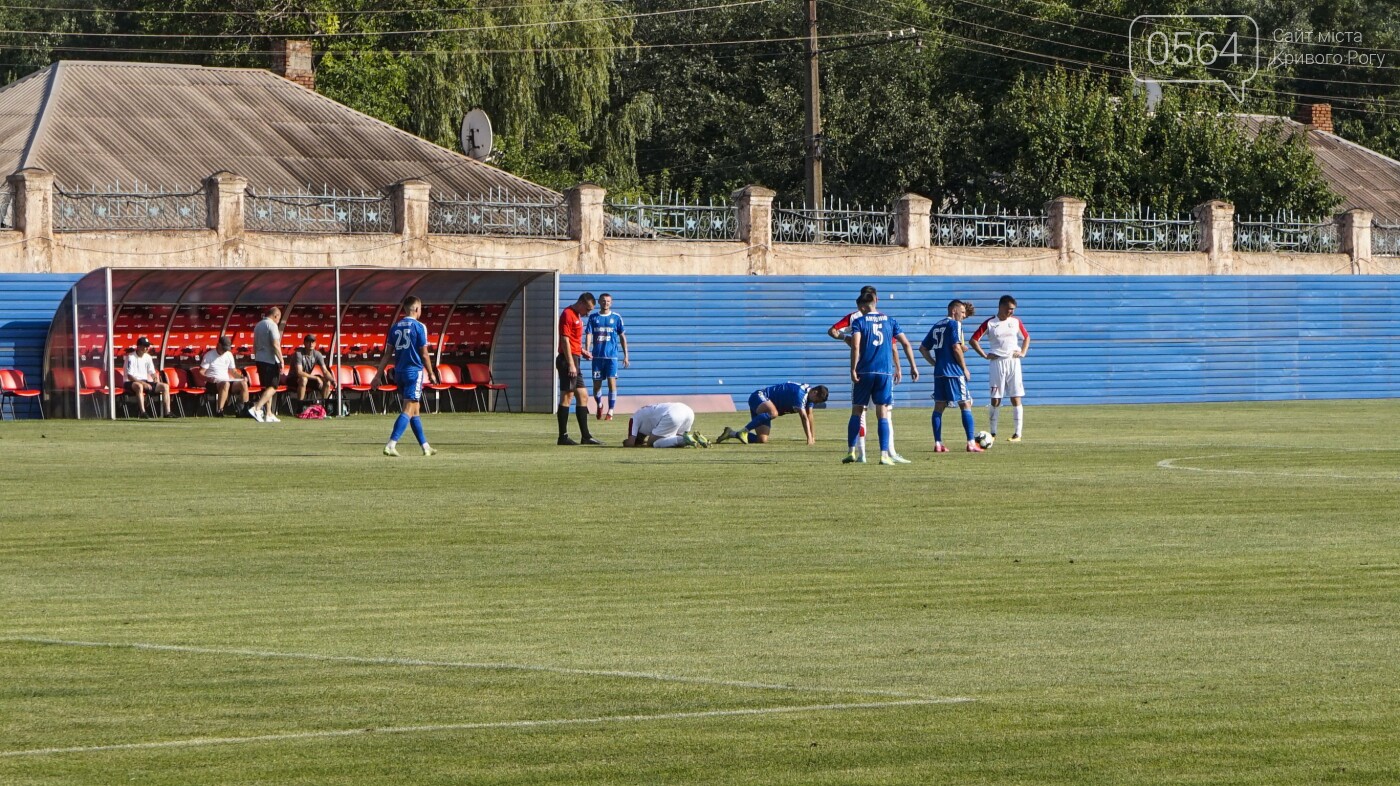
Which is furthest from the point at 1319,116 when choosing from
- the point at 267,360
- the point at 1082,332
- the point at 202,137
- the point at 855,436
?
the point at 855,436

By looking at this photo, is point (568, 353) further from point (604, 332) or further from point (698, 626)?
point (698, 626)

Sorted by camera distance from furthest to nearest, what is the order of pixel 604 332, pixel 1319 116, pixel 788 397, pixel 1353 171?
pixel 1319 116 → pixel 1353 171 → pixel 604 332 → pixel 788 397

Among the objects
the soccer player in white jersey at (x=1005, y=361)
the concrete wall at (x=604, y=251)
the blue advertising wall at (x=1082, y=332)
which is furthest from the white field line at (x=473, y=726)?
the blue advertising wall at (x=1082, y=332)

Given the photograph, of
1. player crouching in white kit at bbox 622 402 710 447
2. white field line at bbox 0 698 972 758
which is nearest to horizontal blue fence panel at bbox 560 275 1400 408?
player crouching in white kit at bbox 622 402 710 447

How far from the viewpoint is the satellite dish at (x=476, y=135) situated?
47594 mm

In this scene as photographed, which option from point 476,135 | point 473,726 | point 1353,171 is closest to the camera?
point 473,726

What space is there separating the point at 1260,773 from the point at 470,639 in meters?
4.13

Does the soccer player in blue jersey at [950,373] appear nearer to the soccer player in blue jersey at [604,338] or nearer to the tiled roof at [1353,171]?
the soccer player in blue jersey at [604,338]

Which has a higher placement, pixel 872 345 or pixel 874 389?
pixel 872 345

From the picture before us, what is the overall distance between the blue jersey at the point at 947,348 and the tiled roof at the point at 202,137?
18.9 meters

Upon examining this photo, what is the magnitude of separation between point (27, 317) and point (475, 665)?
86.5ft

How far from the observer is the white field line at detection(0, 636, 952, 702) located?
815 centimetres

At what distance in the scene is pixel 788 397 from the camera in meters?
24.5

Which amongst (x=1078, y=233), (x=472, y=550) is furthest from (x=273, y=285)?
(x=472, y=550)
